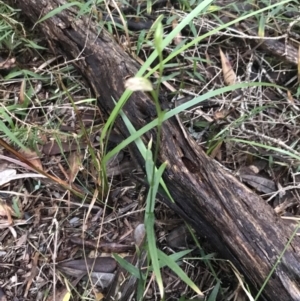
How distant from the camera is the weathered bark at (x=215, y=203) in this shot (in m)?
1.00

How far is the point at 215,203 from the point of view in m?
1.06

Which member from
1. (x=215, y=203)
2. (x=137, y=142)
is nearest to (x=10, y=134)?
(x=137, y=142)

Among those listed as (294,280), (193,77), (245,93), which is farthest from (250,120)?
(294,280)

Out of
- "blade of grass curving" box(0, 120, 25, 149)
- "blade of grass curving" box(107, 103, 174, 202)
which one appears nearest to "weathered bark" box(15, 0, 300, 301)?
"blade of grass curving" box(107, 103, 174, 202)

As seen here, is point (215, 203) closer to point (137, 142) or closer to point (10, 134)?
point (137, 142)

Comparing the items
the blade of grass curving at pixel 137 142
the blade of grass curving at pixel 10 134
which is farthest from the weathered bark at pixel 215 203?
the blade of grass curving at pixel 10 134

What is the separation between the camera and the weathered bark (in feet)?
3.28

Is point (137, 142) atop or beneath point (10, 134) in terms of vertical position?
atop

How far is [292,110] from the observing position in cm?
144

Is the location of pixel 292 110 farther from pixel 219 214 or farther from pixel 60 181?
pixel 60 181

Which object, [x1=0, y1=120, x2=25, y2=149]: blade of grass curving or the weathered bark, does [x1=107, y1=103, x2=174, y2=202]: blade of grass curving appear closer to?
the weathered bark

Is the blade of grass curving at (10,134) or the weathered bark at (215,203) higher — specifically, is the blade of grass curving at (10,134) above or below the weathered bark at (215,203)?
below

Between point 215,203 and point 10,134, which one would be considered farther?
point 10,134

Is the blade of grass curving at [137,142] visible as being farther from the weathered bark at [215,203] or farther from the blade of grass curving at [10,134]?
the blade of grass curving at [10,134]
